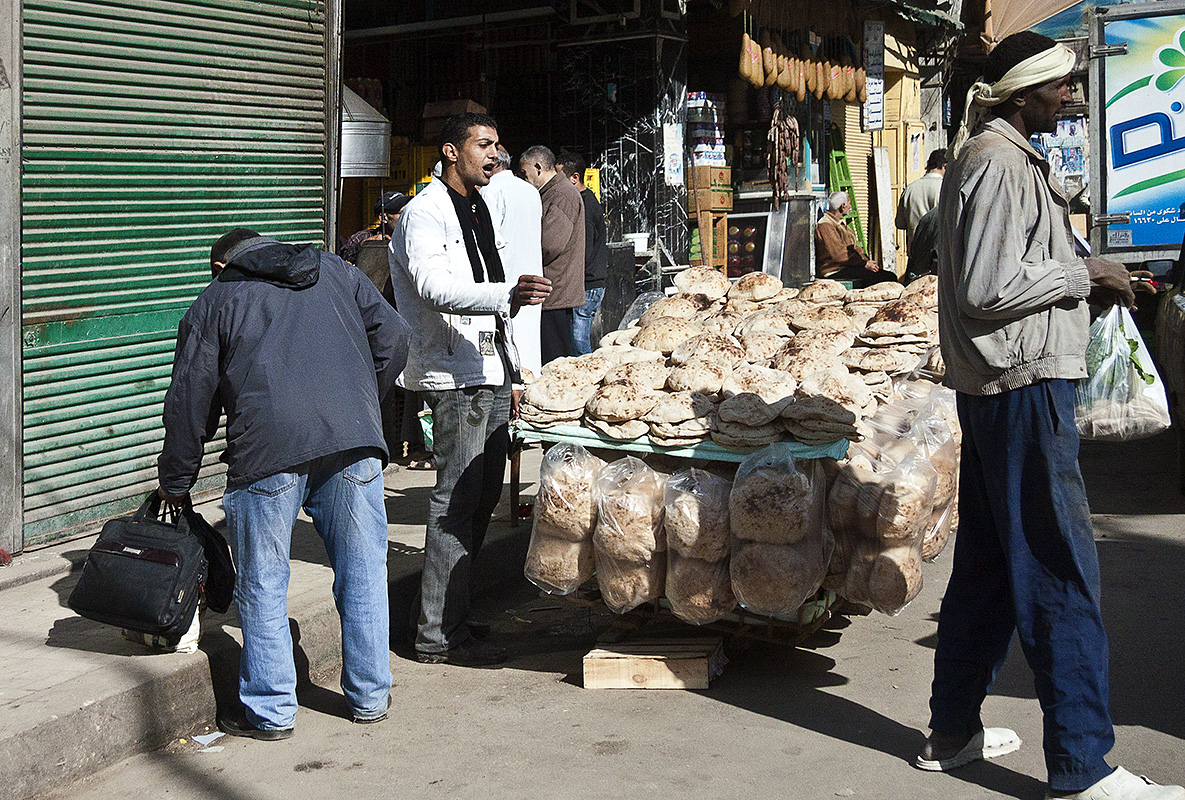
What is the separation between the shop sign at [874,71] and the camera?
1393 centimetres

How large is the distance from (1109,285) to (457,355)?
245 cm

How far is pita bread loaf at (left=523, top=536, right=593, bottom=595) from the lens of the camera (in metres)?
4.50

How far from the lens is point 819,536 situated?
13.8 feet

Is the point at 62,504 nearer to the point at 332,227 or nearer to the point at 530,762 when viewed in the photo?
the point at 332,227

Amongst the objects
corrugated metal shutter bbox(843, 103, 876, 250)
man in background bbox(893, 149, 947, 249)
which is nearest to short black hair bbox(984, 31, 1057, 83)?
man in background bbox(893, 149, 947, 249)

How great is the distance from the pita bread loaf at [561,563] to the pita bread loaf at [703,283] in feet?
7.55

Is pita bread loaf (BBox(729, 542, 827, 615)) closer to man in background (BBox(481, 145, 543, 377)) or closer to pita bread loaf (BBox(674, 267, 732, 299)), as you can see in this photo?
man in background (BBox(481, 145, 543, 377))

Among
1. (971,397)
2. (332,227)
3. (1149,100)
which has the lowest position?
(971,397)

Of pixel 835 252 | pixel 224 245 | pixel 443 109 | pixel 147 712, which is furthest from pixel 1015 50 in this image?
pixel 835 252

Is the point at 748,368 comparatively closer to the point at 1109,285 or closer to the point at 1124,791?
the point at 1109,285

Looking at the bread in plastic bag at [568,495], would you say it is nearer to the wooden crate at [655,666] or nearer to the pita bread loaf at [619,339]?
the wooden crate at [655,666]

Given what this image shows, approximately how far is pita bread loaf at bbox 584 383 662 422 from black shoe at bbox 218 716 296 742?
1623mm

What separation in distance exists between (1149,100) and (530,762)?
7.78 m

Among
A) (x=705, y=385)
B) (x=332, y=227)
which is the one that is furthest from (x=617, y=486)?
(x=332, y=227)
